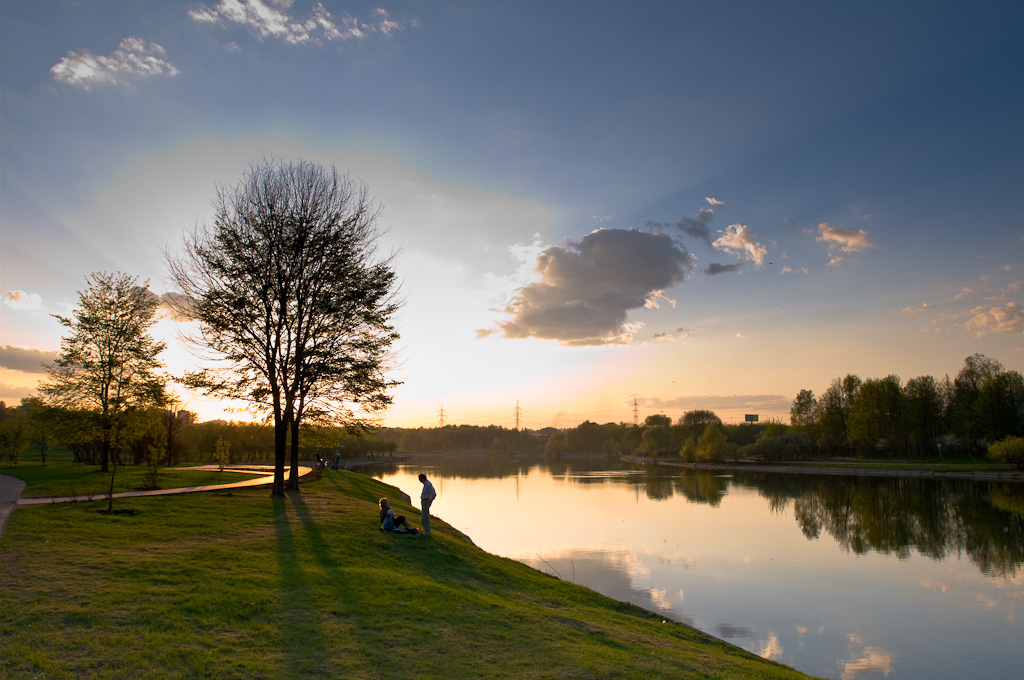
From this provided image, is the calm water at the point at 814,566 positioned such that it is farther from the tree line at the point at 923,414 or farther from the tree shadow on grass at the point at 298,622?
the tree line at the point at 923,414

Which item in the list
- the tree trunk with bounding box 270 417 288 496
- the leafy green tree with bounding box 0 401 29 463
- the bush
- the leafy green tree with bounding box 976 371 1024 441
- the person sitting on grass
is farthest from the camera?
the leafy green tree with bounding box 976 371 1024 441

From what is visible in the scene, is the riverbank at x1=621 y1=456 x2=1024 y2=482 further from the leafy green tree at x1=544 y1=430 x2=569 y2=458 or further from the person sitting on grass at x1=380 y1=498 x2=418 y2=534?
the leafy green tree at x1=544 y1=430 x2=569 y2=458

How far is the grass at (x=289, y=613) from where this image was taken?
797 centimetres

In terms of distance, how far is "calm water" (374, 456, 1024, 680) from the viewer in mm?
15000

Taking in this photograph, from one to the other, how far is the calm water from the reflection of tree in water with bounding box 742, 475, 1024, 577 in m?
0.12

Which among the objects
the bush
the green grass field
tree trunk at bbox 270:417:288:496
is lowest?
the bush

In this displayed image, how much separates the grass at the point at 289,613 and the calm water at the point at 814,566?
4.13m

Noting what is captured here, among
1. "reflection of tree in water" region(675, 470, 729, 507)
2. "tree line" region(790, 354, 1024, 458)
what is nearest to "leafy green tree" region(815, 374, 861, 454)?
"tree line" region(790, 354, 1024, 458)

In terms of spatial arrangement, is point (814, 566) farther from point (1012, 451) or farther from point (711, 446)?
point (711, 446)

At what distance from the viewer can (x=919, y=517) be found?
37.5m

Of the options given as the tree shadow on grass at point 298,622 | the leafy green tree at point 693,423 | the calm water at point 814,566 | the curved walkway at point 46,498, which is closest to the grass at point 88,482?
the curved walkway at point 46,498

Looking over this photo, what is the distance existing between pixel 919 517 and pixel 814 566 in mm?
19073

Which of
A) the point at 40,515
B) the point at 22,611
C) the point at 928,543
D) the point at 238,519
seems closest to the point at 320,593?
the point at 22,611

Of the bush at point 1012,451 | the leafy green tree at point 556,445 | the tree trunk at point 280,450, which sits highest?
the tree trunk at point 280,450
